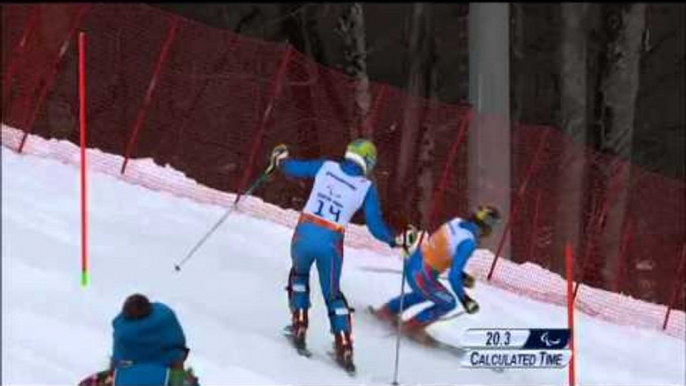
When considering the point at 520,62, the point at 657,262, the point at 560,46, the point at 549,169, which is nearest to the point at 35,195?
the point at 549,169

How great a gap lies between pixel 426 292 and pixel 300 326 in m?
1.35

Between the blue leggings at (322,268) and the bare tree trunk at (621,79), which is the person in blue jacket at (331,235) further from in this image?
the bare tree trunk at (621,79)

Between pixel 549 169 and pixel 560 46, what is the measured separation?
7690mm

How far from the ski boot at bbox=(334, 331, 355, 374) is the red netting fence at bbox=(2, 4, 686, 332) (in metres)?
4.91

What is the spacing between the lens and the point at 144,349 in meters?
5.22

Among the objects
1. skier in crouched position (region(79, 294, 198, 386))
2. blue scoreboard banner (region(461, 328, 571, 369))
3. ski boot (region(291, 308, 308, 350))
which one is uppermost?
ski boot (region(291, 308, 308, 350))

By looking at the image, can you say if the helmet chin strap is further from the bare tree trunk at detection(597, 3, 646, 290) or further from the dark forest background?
the bare tree trunk at detection(597, 3, 646, 290)

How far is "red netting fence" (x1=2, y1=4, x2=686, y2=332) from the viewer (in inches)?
571

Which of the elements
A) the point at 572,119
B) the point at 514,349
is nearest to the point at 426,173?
the point at 572,119

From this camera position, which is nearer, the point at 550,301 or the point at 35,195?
the point at 35,195

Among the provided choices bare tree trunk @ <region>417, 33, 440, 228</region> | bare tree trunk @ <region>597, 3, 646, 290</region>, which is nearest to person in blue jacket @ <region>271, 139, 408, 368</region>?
bare tree trunk @ <region>417, 33, 440, 228</region>

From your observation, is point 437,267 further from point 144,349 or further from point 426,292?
point 144,349

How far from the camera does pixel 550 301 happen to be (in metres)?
13.6

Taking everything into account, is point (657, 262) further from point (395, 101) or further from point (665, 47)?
point (665, 47)
